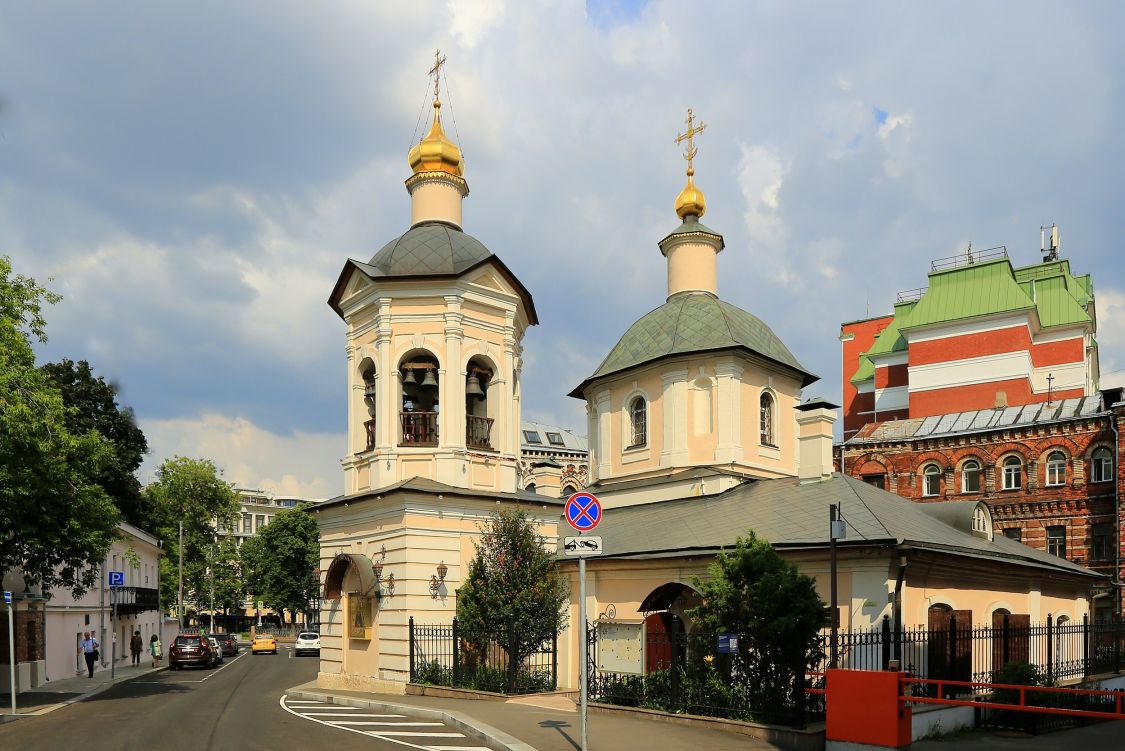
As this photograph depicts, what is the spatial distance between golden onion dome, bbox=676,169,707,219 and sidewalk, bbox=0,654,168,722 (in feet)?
73.1

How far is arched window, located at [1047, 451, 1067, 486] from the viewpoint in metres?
35.5

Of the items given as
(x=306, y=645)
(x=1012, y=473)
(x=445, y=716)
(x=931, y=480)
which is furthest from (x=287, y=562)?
(x=445, y=716)

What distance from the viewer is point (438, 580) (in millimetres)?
20547

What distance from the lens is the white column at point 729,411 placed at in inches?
1024

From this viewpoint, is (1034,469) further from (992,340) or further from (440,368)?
(440,368)

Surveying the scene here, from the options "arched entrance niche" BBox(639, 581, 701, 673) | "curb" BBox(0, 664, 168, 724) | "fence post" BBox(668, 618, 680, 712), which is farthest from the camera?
"arched entrance niche" BBox(639, 581, 701, 673)

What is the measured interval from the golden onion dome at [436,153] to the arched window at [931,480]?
24.5 meters

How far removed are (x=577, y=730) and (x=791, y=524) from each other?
25.0 feet

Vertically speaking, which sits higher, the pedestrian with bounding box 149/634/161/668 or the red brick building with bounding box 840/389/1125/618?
the red brick building with bounding box 840/389/1125/618

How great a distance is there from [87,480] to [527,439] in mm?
75746

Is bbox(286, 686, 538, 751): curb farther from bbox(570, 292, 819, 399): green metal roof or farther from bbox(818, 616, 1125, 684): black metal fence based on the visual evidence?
bbox(570, 292, 819, 399): green metal roof

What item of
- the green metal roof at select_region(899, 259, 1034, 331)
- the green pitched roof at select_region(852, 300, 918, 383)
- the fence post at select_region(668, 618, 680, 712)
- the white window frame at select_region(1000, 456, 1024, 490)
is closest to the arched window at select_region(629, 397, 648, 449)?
the fence post at select_region(668, 618, 680, 712)

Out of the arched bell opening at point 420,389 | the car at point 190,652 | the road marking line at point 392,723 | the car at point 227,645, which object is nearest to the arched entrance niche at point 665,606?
the road marking line at point 392,723

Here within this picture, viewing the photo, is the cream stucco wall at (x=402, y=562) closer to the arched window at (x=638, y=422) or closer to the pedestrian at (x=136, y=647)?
the arched window at (x=638, y=422)
